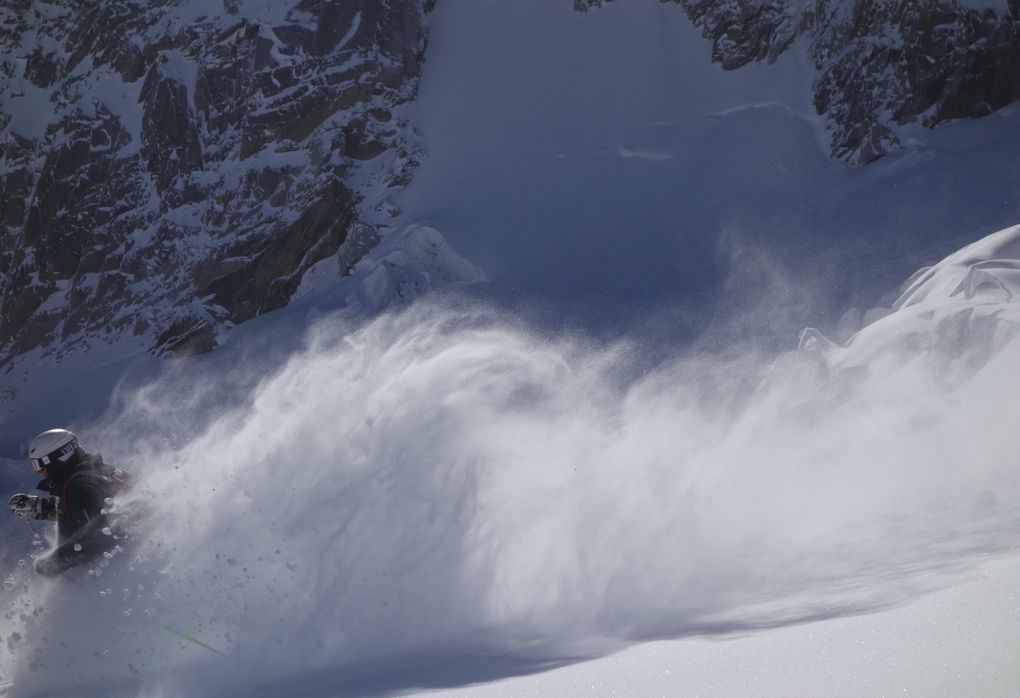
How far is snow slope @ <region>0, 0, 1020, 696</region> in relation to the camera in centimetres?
498

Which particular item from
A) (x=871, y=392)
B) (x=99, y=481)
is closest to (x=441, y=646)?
(x=99, y=481)

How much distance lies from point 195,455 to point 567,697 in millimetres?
6310

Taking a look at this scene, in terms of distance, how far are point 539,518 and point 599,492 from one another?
51cm

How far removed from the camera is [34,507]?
7.24 m

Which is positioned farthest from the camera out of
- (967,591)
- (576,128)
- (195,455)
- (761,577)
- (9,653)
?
(576,128)

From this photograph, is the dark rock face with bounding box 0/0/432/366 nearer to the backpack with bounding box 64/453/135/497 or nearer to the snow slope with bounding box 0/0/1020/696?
the snow slope with bounding box 0/0/1020/696

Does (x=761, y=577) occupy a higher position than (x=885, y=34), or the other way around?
(x=885, y=34)

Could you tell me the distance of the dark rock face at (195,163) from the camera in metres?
19.1

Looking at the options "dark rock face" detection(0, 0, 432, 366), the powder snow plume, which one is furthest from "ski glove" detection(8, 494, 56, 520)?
"dark rock face" detection(0, 0, 432, 366)

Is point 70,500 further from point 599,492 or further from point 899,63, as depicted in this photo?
point 899,63

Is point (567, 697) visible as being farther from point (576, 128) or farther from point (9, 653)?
point (576, 128)

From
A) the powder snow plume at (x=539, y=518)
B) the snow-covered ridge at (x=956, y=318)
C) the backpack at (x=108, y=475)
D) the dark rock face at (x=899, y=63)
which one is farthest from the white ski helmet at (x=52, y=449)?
the dark rock face at (x=899, y=63)

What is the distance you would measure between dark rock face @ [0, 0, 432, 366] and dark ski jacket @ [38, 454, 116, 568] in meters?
11.3

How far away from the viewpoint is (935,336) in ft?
25.5
